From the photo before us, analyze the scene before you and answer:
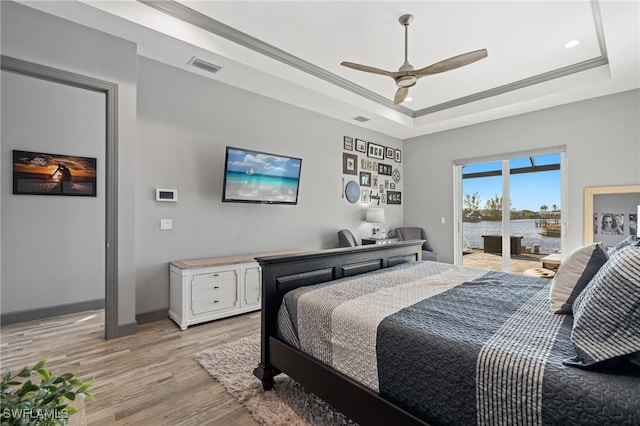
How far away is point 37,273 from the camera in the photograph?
3336mm

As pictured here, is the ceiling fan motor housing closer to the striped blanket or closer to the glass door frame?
the striped blanket

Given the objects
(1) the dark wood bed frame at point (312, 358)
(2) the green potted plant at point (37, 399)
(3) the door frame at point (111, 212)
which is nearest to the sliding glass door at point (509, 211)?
(1) the dark wood bed frame at point (312, 358)

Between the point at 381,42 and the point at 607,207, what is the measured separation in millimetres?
3719

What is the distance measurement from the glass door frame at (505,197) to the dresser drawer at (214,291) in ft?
13.7

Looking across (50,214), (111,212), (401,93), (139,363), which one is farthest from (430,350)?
(50,214)

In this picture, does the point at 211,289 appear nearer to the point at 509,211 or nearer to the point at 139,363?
the point at 139,363

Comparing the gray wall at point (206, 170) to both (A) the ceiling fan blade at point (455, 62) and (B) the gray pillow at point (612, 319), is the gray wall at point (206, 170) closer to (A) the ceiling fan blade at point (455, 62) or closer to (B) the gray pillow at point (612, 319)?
(A) the ceiling fan blade at point (455, 62)

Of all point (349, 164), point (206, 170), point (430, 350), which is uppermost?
point (349, 164)

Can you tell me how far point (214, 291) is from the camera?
3.24 metres

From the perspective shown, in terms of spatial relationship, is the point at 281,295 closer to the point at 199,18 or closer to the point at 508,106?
the point at 199,18

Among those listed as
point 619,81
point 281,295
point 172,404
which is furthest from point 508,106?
point 172,404

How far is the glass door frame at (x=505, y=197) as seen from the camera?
14.6ft

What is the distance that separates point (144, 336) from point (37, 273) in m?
1.63

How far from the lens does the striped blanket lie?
36.7 inches
